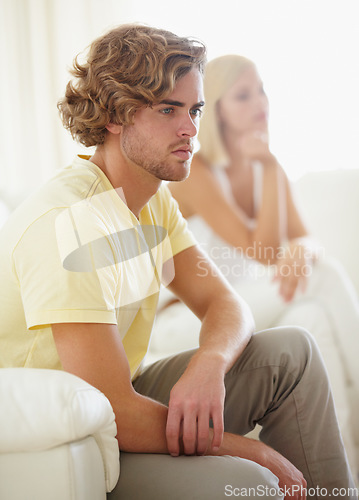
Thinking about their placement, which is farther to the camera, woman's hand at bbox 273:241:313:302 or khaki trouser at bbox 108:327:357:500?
woman's hand at bbox 273:241:313:302

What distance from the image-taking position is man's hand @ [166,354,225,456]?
35.9 inches

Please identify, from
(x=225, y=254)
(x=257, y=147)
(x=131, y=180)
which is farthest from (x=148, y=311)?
(x=257, y=147)

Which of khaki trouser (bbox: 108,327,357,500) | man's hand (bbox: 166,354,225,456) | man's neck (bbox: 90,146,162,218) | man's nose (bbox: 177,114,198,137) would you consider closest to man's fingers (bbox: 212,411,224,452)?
man's hand (bbox: 166,354,225,456)

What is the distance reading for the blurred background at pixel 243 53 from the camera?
2246mm

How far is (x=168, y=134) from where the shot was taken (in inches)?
44.9

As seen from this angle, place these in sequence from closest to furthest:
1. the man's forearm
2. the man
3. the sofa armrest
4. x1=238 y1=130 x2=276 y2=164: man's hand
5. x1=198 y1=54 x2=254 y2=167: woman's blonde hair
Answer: the sofa armrest → the man → the man's forearm → x1=198 y1=54 x2=254 y2=167: woman's blonde hair → x1=238 y1=130 x2=276 y2=164: man's hand

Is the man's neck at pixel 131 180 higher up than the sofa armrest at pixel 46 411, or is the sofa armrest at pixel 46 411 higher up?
the man's neck at pixel 131 180

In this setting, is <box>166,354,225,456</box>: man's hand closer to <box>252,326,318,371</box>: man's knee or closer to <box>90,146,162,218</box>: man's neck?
<box>252,326,318,371</box>: man's knee

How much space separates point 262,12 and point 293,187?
0.74 meters

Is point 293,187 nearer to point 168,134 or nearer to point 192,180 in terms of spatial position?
point 192,180

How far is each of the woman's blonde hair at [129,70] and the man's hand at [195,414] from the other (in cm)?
54

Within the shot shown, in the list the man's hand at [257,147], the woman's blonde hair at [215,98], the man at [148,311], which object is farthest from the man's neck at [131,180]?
the man's hand at [257,147]

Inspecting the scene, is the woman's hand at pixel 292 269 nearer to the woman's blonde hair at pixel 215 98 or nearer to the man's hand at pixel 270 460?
the woman's blonde hair at pixel 215 98

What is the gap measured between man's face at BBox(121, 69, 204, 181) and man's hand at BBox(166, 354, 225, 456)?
0.42m
